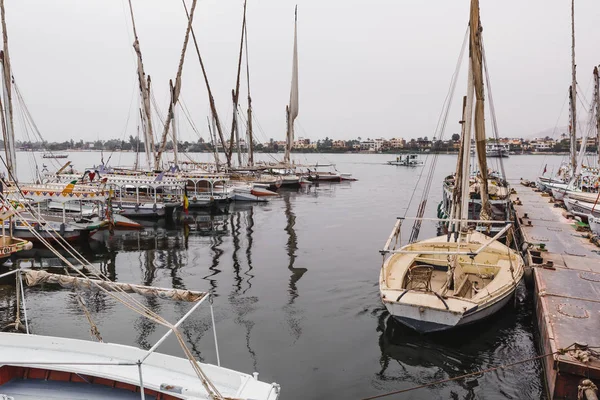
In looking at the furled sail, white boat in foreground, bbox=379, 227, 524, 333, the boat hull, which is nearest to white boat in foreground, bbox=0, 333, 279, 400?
the furled sail

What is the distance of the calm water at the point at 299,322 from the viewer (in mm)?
11000

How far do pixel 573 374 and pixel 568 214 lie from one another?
23933 mm

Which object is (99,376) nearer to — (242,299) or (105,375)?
(105,375)

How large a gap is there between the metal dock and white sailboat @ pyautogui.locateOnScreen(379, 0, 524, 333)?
3.87ft

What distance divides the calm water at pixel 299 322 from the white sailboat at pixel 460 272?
3.56 ft

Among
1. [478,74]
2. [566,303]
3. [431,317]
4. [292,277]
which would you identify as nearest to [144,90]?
[292,277]

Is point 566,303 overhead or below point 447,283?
below

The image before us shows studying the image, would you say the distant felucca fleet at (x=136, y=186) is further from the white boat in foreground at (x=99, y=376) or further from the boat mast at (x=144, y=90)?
the white boat in foreground at (x=99, y=376)

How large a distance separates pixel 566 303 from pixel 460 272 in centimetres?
430

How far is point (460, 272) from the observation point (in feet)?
52.3

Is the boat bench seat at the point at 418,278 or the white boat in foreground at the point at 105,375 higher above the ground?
the white boat in foreground at the point at 105,375

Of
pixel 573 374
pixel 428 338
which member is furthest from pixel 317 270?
pixel 573 374

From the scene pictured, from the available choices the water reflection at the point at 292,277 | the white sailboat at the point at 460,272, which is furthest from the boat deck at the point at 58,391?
the white sailboat at the point at 460,272

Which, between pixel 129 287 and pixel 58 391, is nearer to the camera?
pixel 58 391
